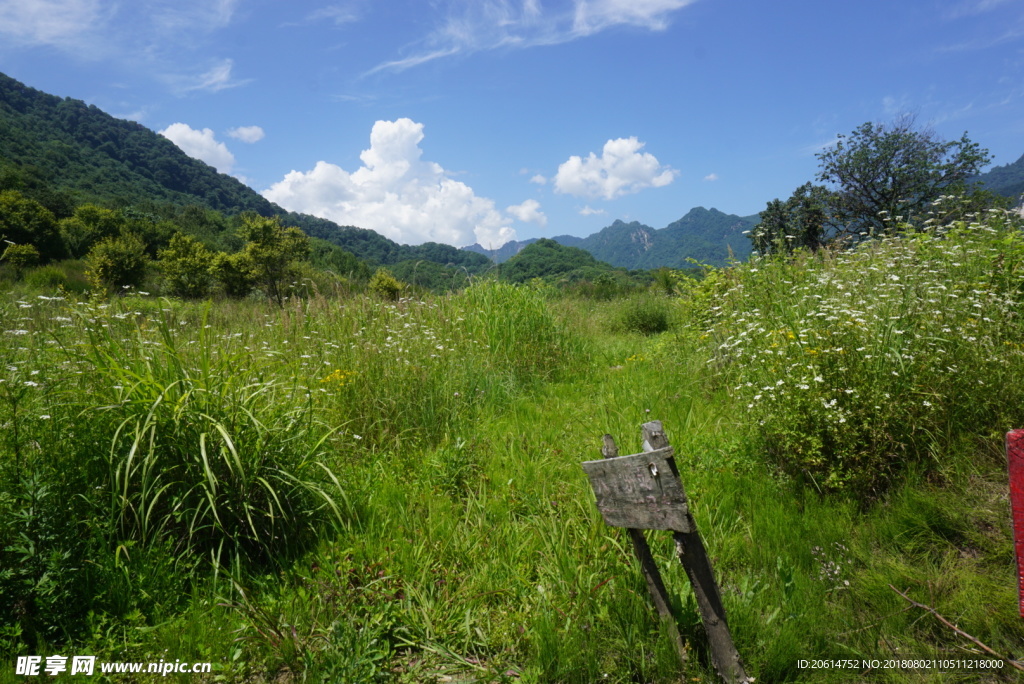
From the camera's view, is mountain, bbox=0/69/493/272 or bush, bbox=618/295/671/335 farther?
mountain, bbox=0/69/493/272

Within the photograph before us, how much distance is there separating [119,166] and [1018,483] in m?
119

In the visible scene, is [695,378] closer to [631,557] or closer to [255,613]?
[631,557]

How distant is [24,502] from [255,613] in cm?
110

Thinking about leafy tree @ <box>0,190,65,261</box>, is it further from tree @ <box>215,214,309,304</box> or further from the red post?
the red post

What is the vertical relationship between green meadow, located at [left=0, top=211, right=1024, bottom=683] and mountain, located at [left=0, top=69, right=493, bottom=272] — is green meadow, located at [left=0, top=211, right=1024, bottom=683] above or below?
below

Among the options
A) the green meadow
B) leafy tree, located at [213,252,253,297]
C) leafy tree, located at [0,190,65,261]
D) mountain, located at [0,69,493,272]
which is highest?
mountain, located at [0,69,493,272]

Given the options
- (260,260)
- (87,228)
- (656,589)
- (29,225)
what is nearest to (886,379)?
(656,589)

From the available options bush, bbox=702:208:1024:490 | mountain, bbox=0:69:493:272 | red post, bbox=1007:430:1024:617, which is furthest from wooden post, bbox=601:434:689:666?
mountain, bbox=0:69:493:272

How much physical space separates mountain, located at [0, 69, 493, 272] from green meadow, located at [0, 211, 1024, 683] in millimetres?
65526

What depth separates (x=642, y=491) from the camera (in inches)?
66.0

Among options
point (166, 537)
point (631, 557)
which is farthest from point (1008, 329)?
point (166, 537)

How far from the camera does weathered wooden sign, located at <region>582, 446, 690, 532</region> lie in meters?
Result: 1.57

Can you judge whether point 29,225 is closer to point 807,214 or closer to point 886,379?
point 886,379

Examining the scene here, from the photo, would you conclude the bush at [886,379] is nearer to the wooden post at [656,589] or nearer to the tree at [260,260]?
the wooden post at [656,589]
